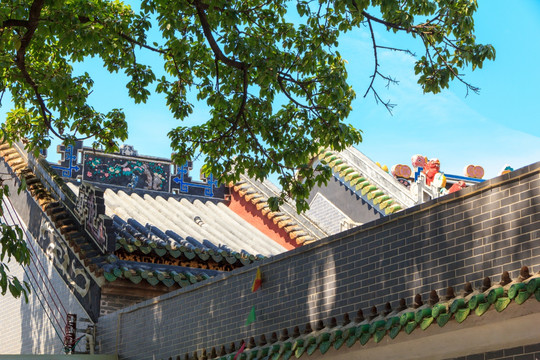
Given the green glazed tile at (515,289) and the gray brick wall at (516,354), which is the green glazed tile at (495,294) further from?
the gray brick wall at (516,354)

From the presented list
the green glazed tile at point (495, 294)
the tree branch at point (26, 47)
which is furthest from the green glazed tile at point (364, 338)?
the tree branch at point (26, 47)

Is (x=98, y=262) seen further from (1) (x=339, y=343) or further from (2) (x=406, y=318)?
(2) (x=406, y=318)

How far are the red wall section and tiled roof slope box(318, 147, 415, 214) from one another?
282 centimetres

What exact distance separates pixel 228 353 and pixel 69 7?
14.9 ft

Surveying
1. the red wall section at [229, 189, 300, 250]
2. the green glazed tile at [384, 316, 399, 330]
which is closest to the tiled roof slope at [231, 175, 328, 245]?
the red wall section at [229, 189, 300, 250]

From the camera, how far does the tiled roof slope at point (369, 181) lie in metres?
19.2

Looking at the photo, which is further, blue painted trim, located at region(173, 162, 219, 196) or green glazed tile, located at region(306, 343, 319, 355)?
blue painted trim, located at region(173, 162, 219, 196)

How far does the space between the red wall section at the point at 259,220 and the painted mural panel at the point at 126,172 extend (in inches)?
56.2

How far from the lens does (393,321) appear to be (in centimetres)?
746

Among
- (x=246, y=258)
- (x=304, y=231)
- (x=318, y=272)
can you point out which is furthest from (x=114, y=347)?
(x=304, y=231)

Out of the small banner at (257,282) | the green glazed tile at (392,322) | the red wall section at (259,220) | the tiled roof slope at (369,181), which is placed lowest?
the green glazed tile at (392,322)

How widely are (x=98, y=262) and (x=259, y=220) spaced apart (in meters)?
5.04

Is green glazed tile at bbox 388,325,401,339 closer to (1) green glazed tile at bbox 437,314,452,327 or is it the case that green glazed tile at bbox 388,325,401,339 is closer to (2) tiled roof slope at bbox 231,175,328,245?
(1) green glazed tile at bbox 437,314,452,327

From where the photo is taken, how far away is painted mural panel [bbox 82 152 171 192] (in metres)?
16.8
